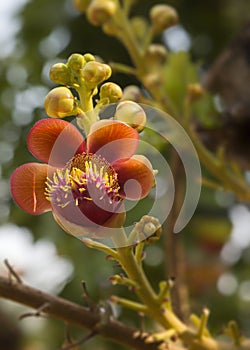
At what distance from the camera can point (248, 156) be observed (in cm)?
144

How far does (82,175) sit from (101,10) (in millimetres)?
631

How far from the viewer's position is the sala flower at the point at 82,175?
57 centimetres

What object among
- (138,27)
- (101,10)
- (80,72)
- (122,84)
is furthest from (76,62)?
(122,84)

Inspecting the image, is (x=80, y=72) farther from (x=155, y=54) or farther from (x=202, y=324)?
(x=155, y=54)

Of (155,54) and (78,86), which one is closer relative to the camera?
(78,86)

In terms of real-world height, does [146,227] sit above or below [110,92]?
below

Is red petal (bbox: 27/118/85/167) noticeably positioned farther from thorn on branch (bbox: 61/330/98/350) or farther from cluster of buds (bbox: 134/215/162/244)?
thorn on branch (bbox: 61/330/98/350)

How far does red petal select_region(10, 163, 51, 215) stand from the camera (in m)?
0.58

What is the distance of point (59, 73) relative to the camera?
0.61 meters

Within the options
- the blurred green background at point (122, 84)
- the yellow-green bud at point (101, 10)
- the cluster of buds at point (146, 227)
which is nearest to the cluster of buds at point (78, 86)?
the cluster of buds at point (146, 227)

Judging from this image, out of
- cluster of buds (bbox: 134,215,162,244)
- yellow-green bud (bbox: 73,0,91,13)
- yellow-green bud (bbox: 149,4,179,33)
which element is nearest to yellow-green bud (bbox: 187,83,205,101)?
yellow-green bud (bbox: 149,4,179,33)

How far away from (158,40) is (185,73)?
0.50 metres

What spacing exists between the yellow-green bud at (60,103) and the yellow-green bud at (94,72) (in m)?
0.02

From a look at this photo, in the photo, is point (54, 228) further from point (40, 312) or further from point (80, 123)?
point (80, 123)
